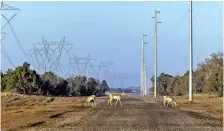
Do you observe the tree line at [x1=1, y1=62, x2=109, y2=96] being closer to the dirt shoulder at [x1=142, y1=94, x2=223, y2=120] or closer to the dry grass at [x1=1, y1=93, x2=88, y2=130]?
the dry grass at [x1=1, y1=93, x2=88, y2=130]

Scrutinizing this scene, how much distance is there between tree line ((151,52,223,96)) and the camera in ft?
204

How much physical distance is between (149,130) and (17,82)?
6200 centimetres

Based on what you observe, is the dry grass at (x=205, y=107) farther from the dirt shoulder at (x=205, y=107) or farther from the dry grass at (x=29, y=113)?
the dry grass at (x=29, y=113)

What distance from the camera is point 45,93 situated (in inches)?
3597

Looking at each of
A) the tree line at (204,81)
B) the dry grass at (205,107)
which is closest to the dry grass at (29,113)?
the dry grass at (205,107)

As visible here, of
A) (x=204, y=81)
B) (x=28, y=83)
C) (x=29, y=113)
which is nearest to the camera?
(x=29, y=113)

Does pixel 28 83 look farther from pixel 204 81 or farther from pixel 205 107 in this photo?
pixel 205 107

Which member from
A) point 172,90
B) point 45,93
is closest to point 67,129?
point 45,93

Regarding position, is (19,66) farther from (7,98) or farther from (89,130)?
(89,130)

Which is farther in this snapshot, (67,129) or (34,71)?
(34,71)

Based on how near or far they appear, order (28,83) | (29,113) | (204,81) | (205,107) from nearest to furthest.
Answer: (29,113)
(205,107)
(204,81)
(28,83)

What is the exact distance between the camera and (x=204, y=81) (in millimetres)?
77188

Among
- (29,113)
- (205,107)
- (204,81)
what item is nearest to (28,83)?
(204,81)

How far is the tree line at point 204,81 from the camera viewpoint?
62.1 metres
